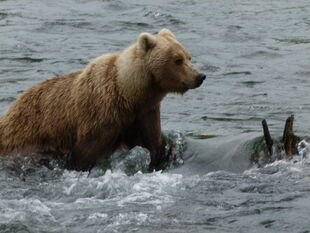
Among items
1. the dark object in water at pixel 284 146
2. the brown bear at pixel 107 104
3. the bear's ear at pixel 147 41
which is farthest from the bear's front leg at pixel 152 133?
the dark object in water at pixel 284 146

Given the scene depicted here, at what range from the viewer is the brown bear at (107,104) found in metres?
8.49

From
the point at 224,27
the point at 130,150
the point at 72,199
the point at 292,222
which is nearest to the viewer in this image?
the point at 292,222

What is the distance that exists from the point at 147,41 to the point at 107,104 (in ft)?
2.34

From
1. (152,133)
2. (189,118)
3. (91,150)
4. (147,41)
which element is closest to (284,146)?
(152,133)

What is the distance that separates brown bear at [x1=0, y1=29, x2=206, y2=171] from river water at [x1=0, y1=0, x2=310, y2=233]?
220 millimetres

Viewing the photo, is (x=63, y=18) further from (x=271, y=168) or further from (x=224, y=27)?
(x=271, y=168)

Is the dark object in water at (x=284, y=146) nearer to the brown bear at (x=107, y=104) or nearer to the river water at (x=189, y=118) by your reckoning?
the river water at (x=189, y=118)

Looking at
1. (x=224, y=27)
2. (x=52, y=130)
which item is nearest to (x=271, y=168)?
(x=52, y=130)

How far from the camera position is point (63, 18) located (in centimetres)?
1691

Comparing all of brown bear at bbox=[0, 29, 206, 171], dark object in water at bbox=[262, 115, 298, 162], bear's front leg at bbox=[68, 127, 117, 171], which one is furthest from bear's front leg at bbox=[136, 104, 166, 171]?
dark object in water at bbox=[262, 115, 298, 162]

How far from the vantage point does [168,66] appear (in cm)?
848

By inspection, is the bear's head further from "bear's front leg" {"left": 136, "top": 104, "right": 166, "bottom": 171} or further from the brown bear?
"bear's front leg" {"left": 136, "top": 104, "right": 166, "bottom": 171}

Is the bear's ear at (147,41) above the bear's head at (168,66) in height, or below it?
above

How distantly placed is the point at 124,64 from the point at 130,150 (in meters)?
0.93
